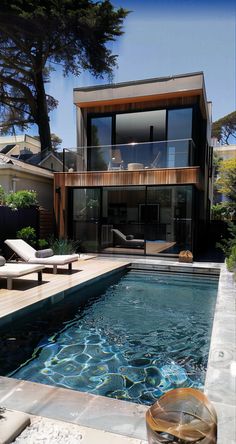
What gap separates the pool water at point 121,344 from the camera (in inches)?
146

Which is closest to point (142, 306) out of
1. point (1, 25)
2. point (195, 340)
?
point (195, 340)

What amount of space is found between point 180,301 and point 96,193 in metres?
6.77

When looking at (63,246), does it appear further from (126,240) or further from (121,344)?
(121,344)

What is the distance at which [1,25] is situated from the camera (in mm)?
3471

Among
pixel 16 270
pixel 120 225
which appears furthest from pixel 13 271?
pixel 120 225

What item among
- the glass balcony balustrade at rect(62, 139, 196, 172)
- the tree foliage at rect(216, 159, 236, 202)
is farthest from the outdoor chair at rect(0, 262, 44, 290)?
the tree foliage at rect(216, 159, 236, 202)

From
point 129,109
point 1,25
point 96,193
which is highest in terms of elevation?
point 129,109

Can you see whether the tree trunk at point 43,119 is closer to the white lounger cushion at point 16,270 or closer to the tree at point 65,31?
the tree at point 65,31

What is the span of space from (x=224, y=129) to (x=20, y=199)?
38177 millimetres

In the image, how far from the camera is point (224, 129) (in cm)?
4281

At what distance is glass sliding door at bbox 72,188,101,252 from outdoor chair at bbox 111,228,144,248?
709mm

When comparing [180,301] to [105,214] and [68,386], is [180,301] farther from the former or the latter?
[105,214]

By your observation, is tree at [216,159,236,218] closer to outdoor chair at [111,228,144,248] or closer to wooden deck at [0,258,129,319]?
outdoor chair at [111,228,144,248]

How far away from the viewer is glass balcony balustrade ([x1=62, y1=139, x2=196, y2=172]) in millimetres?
11328
